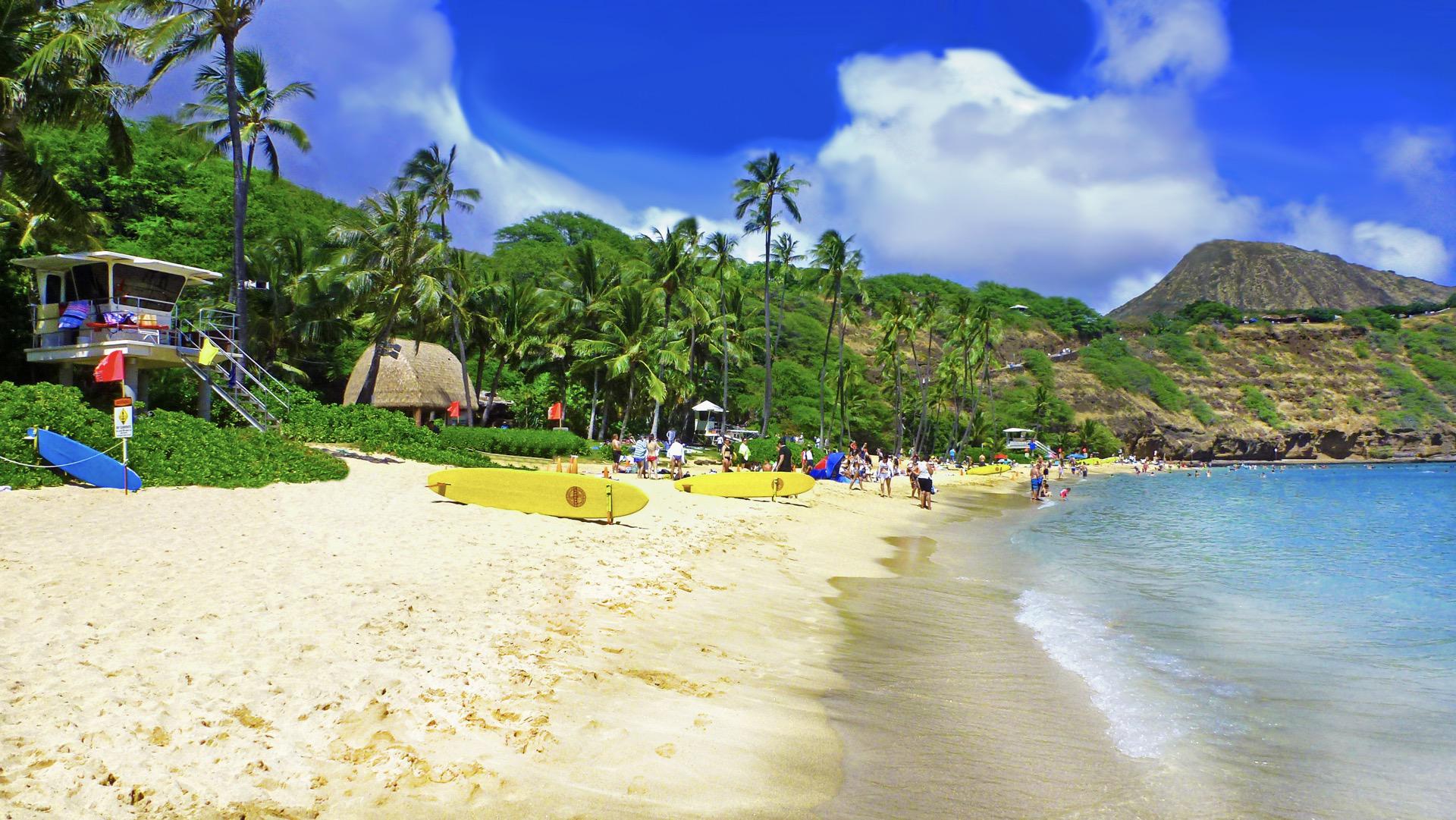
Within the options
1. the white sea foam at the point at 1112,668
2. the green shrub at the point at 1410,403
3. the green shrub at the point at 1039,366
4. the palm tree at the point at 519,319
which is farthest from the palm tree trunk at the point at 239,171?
the green shrub at the point at 1410,403

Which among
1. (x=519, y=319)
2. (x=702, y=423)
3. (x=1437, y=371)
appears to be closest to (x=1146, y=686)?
(x=519, y=319)

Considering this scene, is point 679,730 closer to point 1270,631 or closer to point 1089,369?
point 1270,631

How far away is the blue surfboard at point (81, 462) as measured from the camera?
10.5 metres

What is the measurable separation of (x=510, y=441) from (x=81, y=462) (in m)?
12.8

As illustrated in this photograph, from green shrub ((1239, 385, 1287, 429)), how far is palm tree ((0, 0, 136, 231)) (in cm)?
9965

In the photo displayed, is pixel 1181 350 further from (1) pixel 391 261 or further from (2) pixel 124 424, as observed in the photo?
(2) pixel 124 424

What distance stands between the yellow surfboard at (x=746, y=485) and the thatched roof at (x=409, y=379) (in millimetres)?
12848

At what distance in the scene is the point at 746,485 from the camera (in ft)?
63.6

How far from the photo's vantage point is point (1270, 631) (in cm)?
926

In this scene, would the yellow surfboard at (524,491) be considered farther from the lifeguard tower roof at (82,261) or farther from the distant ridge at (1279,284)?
the distant ridge at (1279,284)

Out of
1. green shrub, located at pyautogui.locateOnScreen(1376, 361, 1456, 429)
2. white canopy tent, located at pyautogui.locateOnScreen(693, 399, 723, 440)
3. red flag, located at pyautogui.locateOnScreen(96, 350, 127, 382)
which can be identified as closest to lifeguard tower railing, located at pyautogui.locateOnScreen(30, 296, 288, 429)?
red flag, located at pyautogui.locateOnScreen(96, 350, 127, 382)

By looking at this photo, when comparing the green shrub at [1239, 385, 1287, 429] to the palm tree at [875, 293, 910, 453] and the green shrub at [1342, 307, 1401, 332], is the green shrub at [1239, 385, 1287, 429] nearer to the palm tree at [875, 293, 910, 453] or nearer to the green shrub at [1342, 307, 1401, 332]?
the green shrub at [1342, 307, 1401, 332]

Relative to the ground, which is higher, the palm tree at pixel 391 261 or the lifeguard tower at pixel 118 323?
the palm tree at pixel 391 261

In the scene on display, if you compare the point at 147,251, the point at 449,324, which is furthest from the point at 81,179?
the point at 449,324
